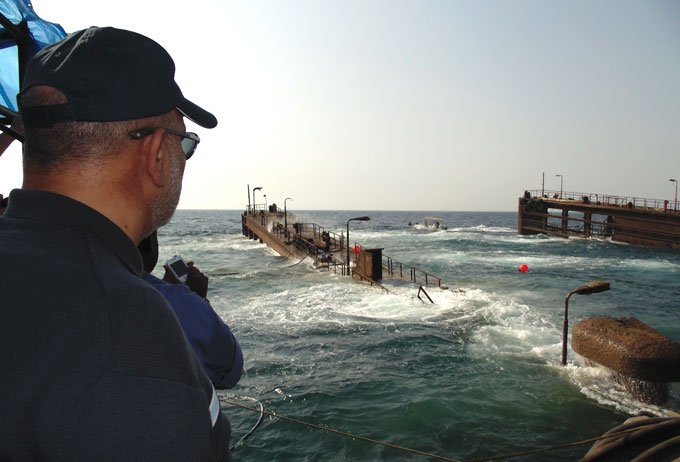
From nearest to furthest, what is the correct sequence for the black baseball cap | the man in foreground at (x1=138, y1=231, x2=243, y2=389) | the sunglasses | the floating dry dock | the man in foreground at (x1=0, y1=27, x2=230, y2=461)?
the man in foreground at (x1=0, y1=27, x2=230, y2=461) → the black baseball cap → the sunglasses → the man in foreground at (x1=138, y1=231, x2=243, y2=389) → the floating dry dock

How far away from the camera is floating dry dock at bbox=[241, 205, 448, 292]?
25625 millimetres

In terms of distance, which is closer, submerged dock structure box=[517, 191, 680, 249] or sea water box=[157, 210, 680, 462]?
sea water box=[157, 210, 680, 462]

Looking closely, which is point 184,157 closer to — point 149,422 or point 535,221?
point 149,422

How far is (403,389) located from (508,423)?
2.87 meters

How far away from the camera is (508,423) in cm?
970

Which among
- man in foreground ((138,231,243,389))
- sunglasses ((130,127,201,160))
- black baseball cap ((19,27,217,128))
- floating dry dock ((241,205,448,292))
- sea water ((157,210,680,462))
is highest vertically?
black baseball cap ((19,27,217,128))

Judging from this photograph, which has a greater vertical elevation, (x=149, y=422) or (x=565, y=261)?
(x=149, y=422)

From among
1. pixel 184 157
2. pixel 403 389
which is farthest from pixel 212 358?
pixel 403 389

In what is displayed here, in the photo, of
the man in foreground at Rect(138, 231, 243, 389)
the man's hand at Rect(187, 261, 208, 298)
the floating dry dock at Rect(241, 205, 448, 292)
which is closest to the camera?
the man in foreground at Rect(138, 231, 243, 389)

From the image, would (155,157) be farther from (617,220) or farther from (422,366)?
(617,220)

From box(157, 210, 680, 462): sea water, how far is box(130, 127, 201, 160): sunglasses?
8.37 metres

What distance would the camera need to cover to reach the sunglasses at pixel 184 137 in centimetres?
133

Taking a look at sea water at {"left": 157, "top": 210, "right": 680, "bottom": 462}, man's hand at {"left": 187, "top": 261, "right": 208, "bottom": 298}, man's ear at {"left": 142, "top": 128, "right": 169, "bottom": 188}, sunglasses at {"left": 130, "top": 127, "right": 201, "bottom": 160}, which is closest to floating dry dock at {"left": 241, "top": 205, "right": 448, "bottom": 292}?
sea water at {"left": 157, "top": 210, "right": 680, "bottom": 462}

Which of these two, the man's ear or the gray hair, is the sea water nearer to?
the man's ear
